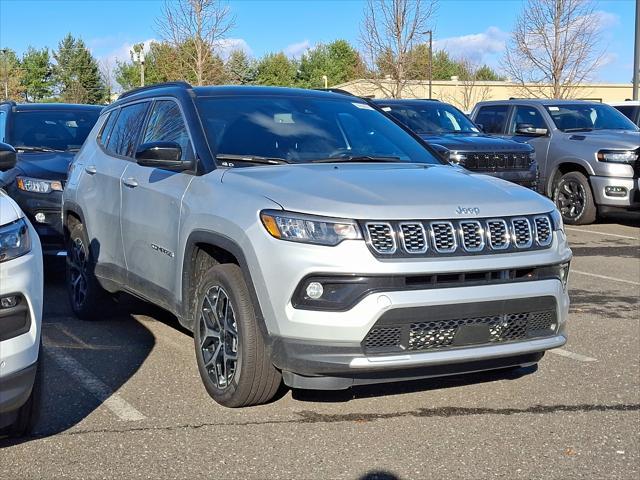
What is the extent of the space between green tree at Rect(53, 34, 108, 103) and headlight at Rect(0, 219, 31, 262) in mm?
57626

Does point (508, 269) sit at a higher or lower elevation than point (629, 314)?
higher

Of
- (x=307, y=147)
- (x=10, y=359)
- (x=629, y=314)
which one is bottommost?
(x=629, y=314)

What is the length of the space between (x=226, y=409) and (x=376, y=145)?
1.99 m

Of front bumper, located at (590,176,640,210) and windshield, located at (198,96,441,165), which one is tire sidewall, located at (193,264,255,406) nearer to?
windshield, located at (198,96,441,165)

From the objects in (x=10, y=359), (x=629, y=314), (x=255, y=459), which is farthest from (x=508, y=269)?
(x=629, y=314)

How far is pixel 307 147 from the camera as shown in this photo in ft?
17.8

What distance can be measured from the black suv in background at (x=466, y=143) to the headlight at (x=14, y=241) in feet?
23.4

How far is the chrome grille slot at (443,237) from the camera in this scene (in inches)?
168

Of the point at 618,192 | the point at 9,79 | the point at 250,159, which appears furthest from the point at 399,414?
the point at 9,79

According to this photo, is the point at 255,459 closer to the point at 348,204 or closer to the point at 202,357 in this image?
the point at 202,357

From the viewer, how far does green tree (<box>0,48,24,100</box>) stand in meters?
52.5

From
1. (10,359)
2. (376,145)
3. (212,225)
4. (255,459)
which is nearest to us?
(10,359)

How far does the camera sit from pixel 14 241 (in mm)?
3805

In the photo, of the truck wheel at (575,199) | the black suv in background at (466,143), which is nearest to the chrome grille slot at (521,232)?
the black suv in background at (466,143)
